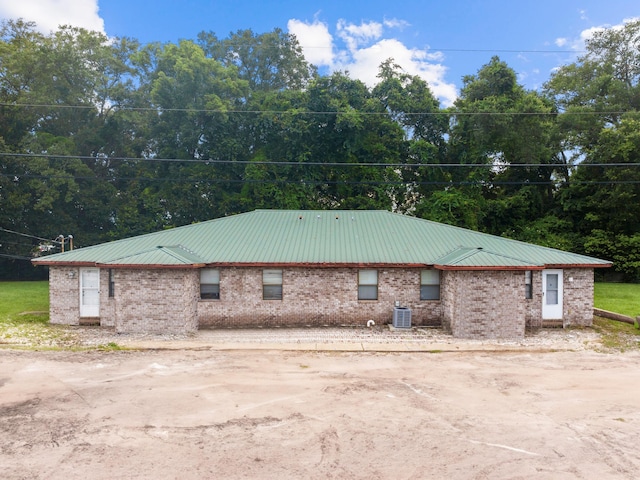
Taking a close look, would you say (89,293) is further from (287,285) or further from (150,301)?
(287,285)

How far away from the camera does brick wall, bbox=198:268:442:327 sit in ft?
48.1

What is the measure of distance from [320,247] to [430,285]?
434cm

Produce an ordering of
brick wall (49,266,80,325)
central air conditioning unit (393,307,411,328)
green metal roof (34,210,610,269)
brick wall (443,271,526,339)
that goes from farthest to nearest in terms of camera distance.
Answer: brick wall (49,266,80,325), central air conditioning unit (393,307,411,328), green metal roof (34,210,610,269), brick wall (443,271,526,339)

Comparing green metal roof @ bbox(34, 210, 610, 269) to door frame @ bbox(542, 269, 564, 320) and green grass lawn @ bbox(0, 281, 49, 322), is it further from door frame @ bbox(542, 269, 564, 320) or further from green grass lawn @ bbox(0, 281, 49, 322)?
green grass lawn @ bbox(0, 281, 49, 322)

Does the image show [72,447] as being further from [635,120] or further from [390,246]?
[635,120]

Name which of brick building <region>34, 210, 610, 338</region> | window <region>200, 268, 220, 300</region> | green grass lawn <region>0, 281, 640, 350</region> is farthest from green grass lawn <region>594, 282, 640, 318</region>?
window <region>200, 268, 220, 300</region>

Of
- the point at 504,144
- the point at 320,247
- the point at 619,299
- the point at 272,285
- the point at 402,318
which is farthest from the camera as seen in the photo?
the point at 504,144

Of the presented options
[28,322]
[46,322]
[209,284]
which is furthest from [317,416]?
[28,322]

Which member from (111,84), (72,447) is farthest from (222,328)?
(111,84)

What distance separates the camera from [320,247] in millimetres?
15555

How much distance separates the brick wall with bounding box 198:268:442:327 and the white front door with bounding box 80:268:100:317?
4.17 meters

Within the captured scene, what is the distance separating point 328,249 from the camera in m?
15.4

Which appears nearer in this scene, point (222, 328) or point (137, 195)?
point (222, 328)

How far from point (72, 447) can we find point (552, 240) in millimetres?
29718
